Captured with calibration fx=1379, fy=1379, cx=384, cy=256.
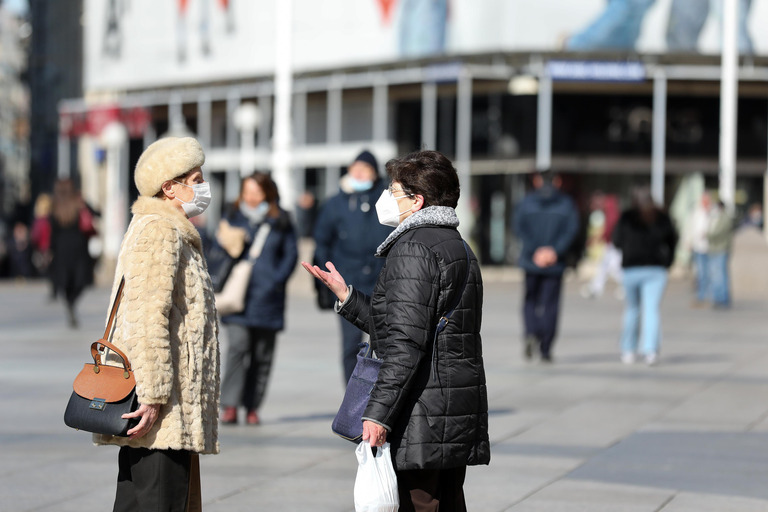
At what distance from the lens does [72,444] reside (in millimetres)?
8578

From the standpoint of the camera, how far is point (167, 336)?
484 cm

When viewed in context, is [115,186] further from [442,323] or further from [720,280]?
[442,323]

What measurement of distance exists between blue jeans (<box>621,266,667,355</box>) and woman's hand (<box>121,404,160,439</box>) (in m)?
9.02

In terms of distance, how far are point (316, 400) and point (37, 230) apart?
18975mm

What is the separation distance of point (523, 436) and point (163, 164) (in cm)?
451

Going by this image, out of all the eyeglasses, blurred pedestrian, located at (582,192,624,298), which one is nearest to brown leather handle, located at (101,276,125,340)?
the eyeglasses

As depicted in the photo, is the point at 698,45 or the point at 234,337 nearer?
the point at 234,337

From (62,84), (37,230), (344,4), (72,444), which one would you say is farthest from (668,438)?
(62,84)

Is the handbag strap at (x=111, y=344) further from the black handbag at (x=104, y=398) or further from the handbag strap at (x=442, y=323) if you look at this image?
the handbag strap at (x=442, y=323)

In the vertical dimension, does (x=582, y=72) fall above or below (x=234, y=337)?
above

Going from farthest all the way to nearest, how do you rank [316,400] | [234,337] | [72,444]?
[316,400] < [234,337] < [72,444]

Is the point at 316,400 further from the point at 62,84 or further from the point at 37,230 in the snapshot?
the point at 62,84


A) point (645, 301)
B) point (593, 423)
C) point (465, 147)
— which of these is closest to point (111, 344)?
point (593, 423)

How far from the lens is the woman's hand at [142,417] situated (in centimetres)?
477
